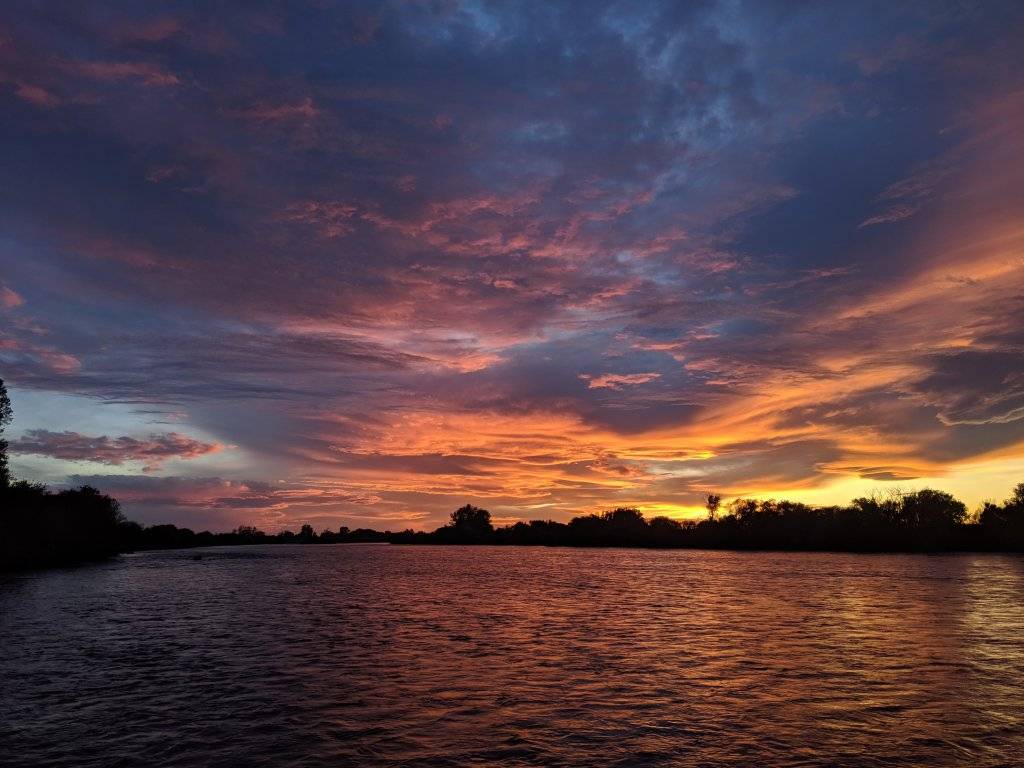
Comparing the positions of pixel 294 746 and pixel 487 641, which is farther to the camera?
pixel 487 641

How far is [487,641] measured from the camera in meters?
41.3

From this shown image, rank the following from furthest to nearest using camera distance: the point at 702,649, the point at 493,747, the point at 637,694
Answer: the point at 702,649 < the point at 637,694 < the point at 493,747

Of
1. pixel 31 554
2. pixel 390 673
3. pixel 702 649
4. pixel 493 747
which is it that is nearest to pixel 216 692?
pixel 390 673

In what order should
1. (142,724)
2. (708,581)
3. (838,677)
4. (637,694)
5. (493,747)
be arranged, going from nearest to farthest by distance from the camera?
1. (493,747)
2. (142,724)
3. (637,694)
4. (838,677)
5. (708,581)

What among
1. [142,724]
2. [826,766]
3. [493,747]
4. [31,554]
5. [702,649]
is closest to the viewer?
[826,766]

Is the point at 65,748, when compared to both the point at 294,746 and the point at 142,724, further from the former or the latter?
the point at 294,746

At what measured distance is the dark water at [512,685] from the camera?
2011 centimetres

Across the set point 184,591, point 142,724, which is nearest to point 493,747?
point 142,724

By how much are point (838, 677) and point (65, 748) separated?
30.1 metres

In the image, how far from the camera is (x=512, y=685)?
28656 mm

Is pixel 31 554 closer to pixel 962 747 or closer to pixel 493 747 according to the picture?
pixel 493 747

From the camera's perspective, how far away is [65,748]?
20.2 m

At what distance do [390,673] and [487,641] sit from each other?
10803 millimetres

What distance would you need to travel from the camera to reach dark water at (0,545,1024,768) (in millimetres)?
20109
